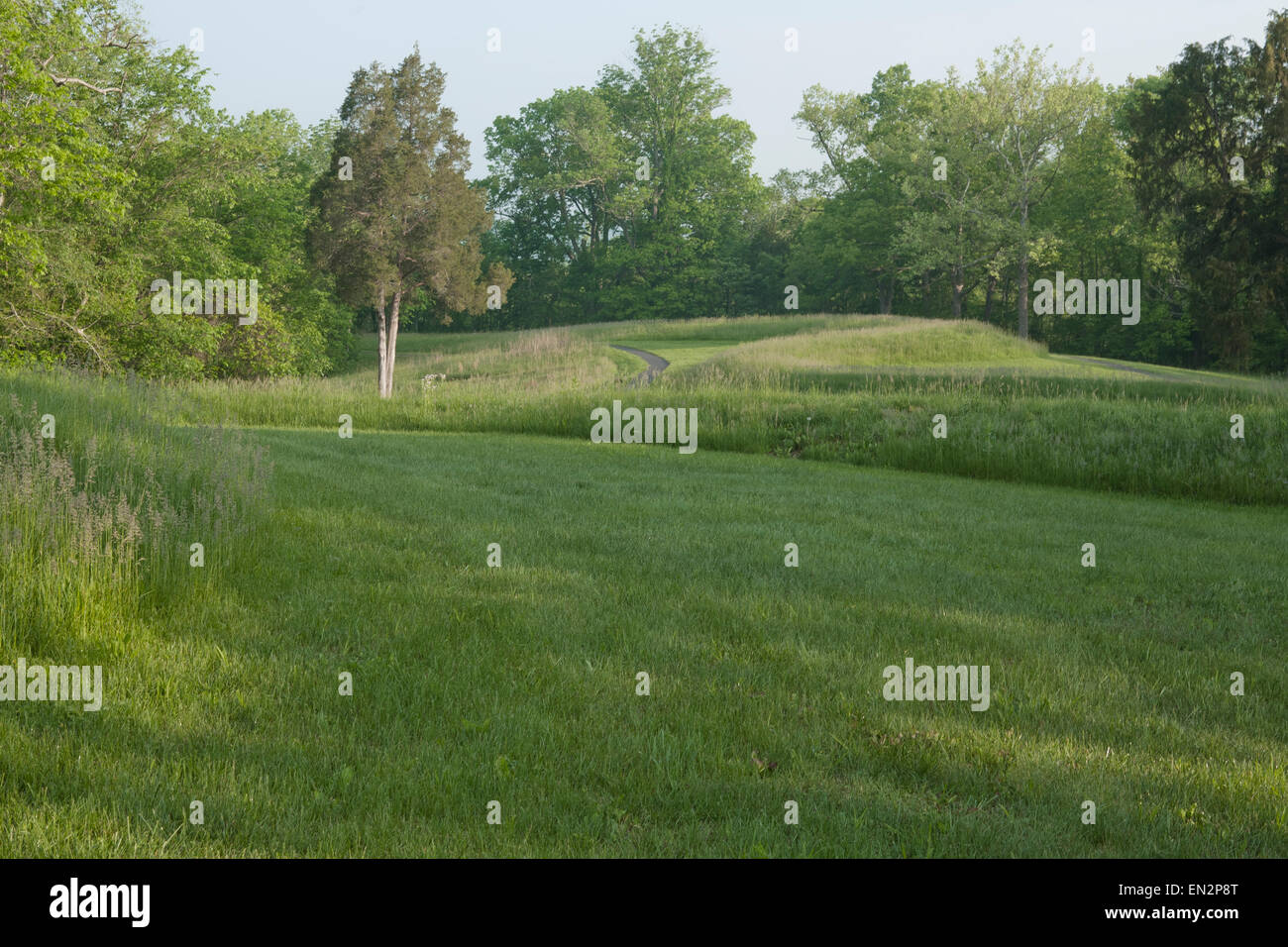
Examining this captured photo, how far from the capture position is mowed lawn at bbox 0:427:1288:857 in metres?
3.55

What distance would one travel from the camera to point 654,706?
4.68m

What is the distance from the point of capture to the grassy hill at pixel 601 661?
11.8ft

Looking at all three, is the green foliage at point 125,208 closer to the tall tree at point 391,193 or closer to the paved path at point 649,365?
the tall tree at point 391,193

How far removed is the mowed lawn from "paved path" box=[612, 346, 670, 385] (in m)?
17.8

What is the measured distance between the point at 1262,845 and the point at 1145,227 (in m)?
54.4

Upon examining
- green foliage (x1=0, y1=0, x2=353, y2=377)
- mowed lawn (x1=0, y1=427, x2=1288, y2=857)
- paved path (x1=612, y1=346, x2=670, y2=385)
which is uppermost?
Answer: green foliage (x1=0, y1=0, x2=353, y2=377)

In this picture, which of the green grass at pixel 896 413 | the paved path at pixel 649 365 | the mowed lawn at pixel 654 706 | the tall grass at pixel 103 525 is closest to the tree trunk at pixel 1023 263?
the green grass at pixel 896 413

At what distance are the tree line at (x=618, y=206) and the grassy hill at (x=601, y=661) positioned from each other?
13227 millimetres

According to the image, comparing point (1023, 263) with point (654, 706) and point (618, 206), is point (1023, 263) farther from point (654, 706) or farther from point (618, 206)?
point (654, 706)

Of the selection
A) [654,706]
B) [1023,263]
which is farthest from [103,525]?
[1023,263]

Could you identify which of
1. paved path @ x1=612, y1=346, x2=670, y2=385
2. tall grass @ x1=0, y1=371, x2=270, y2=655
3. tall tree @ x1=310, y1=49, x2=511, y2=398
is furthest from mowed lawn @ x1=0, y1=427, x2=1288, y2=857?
tall tree @ x1=310, y1=49, x2=511, y2=398

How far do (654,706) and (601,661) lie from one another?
0.71 metres

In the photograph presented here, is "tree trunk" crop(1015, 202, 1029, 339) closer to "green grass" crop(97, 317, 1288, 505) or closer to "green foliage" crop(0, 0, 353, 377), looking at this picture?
"green grass" crop(97, 317, 1288, 505)
